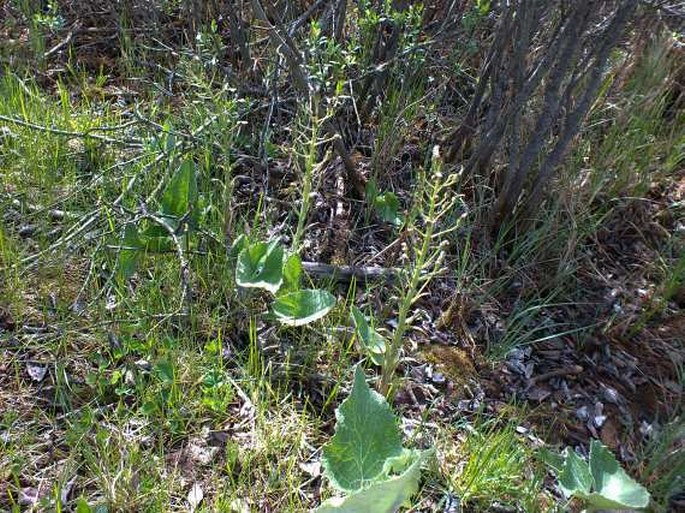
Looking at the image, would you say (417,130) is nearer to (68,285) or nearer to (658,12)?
(658,12)

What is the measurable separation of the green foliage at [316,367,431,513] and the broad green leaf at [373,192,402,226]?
101 centimetres

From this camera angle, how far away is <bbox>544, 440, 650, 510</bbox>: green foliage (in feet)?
4.96

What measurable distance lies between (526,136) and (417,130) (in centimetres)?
47

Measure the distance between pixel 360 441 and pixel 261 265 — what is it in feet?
2.15

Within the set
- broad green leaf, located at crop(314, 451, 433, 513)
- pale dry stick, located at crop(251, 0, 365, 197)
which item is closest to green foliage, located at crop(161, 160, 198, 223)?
pale dry stick, located at crop(251, 0, 365, 197)

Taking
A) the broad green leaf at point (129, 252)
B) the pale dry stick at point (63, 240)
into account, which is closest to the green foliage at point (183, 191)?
the broad green leaf at point (129, 252)

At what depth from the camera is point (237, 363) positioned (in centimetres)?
188

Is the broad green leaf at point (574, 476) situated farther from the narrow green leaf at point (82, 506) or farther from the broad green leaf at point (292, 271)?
the narrow green leaf at point (82, 506)

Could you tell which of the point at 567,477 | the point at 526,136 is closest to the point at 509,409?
the point at 567,477

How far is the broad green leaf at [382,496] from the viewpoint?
1.35m

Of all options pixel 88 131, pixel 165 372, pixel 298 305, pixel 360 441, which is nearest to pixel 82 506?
pixel 165 372

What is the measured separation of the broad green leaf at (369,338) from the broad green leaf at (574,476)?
53 cm

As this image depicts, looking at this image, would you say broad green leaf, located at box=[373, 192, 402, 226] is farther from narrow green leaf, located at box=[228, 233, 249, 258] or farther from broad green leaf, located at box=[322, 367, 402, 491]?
broad green leaf, located at box=[322, 367, 402, 491]

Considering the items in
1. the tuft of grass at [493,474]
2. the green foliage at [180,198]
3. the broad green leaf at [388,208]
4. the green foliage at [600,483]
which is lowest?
the tuft of grass at [493,474]
